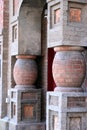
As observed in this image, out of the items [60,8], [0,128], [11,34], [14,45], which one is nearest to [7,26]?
[11,34]

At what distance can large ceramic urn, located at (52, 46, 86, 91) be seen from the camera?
6.16 m

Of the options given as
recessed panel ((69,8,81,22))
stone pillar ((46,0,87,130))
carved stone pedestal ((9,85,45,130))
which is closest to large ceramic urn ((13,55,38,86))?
carved stone pedestal ((9,85,45,130))

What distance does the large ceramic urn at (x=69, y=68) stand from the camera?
20.2 ft

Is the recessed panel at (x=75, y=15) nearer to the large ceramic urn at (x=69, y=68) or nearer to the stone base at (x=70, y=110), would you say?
the large ceramic urn at (x=69, y=68)

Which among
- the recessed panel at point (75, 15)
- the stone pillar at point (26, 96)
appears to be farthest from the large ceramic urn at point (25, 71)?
the recessed panel at point (75, 15)

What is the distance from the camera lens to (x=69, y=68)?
20.2 feet

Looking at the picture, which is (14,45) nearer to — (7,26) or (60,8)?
(7,26)

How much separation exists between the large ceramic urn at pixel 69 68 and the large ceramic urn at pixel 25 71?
2.71m

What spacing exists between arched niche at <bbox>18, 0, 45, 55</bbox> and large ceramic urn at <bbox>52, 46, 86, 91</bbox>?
9.01ft

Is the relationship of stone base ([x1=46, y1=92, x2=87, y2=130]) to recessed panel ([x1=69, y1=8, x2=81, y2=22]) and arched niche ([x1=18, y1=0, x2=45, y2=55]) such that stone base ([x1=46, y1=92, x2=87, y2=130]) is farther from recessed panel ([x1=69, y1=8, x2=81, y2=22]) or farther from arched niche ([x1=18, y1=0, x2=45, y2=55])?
arched niche ([x1=18, y1=0, x2=45, y2=55])

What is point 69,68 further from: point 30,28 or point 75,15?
point 30,28

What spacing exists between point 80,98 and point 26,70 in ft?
9.86

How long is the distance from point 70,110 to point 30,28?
356cm

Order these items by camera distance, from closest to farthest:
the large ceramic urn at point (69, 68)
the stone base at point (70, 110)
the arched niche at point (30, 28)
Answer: the stone base at point (70, 110) < the large ceramic urn at point (69, 68) < the arched niche at point (30, 28)
